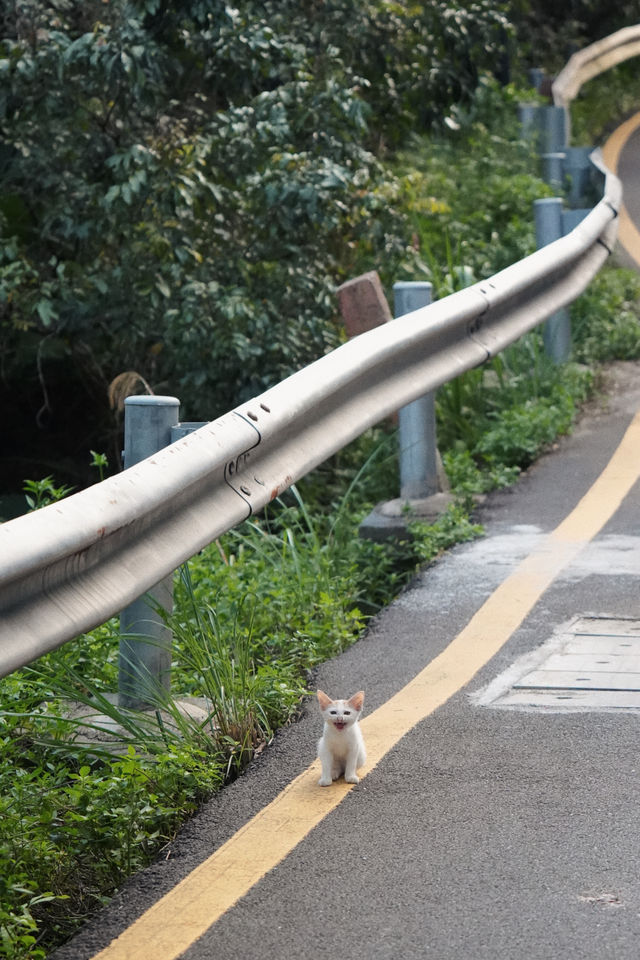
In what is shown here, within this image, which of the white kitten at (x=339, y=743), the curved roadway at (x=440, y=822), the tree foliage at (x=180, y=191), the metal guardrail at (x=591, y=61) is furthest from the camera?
the metal guardrail at (x=591, y=61)

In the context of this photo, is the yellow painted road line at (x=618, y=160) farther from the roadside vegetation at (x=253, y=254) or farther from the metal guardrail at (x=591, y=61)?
the roadside vegetation at (x=253, y=254)

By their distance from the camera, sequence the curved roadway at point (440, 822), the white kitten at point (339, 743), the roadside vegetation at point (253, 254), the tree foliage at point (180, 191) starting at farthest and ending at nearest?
the tree foliage at point (180, 191) → the roadside vegetation at point (253, 254) → the white kitten at point (339, 743) → the curved roadway at point (440, 822)

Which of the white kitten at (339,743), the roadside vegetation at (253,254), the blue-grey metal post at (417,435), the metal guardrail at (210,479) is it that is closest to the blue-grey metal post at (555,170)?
the roadside vegetation at (253,254)

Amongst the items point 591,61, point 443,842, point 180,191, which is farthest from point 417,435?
point 591,61

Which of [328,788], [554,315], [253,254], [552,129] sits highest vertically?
[552,129]

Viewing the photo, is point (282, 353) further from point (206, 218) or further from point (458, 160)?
point (458, 160)

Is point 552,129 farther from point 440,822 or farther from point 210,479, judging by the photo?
point 440,822

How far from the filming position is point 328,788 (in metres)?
3.36

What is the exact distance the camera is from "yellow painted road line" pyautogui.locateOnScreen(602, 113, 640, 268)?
11797 mm

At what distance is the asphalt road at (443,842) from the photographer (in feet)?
8.61

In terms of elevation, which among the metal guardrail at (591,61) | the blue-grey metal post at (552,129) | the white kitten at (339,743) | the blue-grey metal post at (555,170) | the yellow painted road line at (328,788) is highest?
the metal guardrail at (591,61)

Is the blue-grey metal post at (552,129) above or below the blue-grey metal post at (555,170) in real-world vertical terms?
above

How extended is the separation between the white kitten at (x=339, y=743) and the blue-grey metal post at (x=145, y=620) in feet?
1.69

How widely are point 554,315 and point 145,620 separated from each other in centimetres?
458
